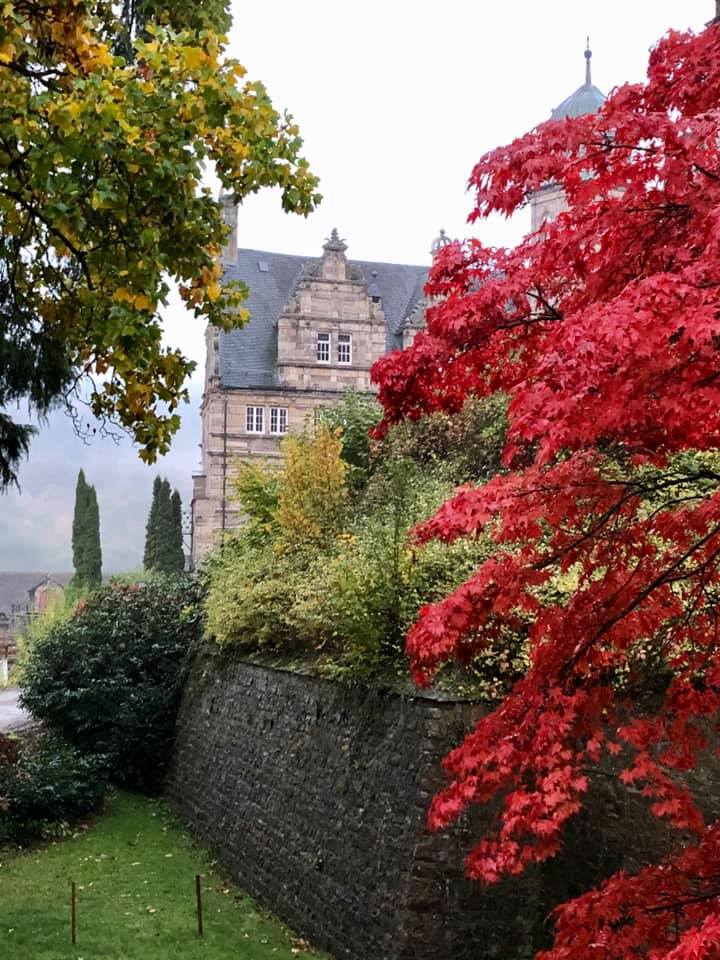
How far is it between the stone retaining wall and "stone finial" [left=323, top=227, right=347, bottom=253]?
2407cm

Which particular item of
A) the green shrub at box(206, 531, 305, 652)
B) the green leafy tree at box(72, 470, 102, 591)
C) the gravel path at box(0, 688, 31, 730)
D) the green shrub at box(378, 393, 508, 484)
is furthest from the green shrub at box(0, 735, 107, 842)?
the green leafy tree at box(72, 470, 102, 591)

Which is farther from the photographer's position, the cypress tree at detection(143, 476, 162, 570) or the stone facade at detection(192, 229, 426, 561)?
the cypress tree at detection(143, 476, 162, 570)

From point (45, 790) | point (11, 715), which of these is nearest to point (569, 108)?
point (11, 715)

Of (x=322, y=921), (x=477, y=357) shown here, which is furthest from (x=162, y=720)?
(x=477, y=357)

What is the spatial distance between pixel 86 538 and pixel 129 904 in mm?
31225

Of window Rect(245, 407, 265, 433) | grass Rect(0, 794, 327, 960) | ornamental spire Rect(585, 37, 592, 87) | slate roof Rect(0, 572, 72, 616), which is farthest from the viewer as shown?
slate roof Rect(0, 572, 72, 616)

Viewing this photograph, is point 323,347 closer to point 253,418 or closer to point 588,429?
point 253,418

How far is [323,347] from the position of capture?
33.2m

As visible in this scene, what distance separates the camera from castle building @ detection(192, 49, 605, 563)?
32.9 m

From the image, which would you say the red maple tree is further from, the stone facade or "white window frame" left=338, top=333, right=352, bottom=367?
"white window frame" left=338, top=333, right=352, bottom=367

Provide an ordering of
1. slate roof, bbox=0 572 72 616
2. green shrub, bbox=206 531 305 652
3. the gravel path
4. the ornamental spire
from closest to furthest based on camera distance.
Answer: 1. green shrub, bbox=206 531 305 652
2. the gravel path
3. the ornamental spire
4. slate roof, bbox=0 572 72 616

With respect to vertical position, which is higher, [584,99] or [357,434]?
[584,99]

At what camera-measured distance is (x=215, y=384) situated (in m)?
33.0

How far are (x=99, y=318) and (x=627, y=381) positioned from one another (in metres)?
3.56
